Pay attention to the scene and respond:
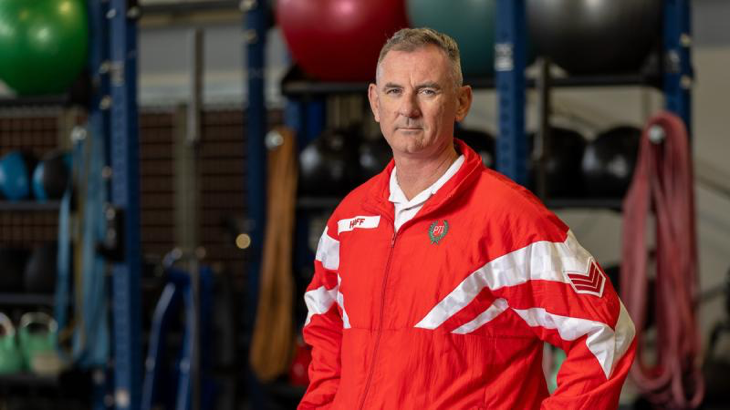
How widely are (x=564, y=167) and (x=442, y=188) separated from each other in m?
2.77

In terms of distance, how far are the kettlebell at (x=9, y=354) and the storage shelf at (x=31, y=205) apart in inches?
24.4

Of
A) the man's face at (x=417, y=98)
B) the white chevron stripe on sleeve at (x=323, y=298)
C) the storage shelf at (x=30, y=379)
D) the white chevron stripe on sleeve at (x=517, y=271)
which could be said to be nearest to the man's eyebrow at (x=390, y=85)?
the man's face at (x=417, y=98)

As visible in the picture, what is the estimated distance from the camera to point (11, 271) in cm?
562

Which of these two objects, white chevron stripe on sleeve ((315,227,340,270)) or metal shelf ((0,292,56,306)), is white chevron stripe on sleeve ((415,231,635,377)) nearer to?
white chevron stripe on sleeve ((315,227,340,270))

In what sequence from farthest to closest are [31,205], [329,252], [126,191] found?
1. [31,205]
2. [126,191]
3. [329,252]

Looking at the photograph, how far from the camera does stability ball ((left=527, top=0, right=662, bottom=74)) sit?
4031mm

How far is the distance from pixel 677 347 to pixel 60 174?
10.3ft

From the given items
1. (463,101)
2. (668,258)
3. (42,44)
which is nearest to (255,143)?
(42,44)

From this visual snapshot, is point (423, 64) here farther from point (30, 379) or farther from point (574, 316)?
point (30, 379)

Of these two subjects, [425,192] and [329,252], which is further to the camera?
[329,252]

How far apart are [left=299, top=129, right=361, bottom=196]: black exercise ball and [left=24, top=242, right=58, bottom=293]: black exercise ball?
1598mm

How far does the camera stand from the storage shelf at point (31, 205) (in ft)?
17.4

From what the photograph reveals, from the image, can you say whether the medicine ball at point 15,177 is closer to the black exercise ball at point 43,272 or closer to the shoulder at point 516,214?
the black exercise ball at point 43,272

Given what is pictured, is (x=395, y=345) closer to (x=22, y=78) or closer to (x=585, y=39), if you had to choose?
(x=585, y=39)
